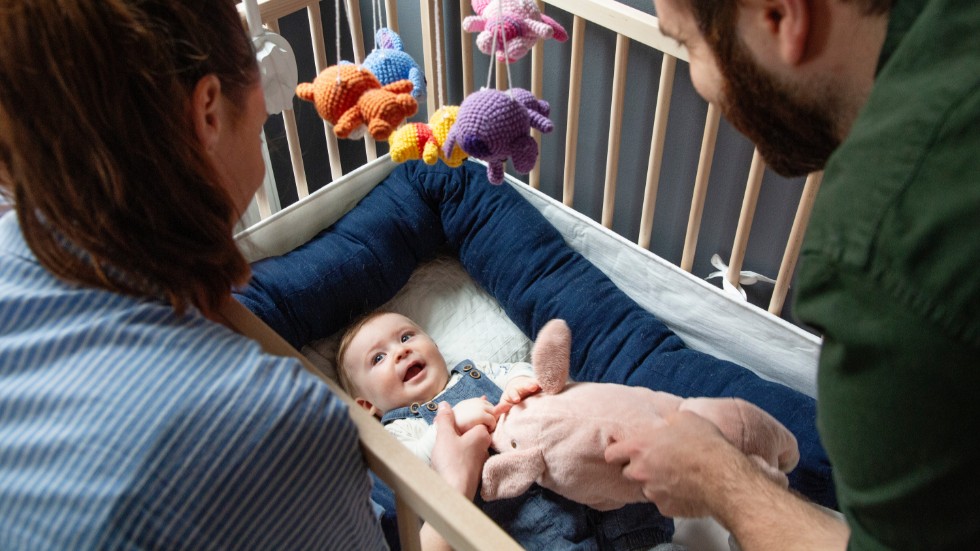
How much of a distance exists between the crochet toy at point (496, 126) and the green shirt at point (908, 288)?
0.50 m

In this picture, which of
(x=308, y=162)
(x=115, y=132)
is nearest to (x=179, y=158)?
(x=115, y=132)

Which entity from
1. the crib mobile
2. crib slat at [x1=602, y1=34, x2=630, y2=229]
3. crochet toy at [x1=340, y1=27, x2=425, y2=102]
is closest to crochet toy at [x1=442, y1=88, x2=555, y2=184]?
the crib mobile

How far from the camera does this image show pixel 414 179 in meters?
1.76

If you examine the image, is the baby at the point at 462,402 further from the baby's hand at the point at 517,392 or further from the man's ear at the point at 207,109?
the man's ear at the point at 207,109

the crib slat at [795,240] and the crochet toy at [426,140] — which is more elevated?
the crochet toy at [426,140]

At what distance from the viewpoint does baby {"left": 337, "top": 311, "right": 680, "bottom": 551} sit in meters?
1.20

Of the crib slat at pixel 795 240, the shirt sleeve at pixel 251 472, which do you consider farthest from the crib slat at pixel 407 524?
the crib slat at pixel 795 240

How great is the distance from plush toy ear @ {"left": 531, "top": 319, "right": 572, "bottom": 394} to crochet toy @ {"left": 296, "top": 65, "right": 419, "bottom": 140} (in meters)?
0.36

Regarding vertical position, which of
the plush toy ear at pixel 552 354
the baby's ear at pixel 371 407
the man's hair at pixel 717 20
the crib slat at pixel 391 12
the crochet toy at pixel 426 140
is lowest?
the baby's ear at pixel 371 407

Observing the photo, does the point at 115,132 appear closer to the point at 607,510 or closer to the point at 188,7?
the point at 188,7

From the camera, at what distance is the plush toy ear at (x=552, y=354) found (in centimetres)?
115

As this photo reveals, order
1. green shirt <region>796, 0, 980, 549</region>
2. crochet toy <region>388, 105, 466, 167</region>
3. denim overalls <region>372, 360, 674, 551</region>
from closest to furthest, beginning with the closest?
green shirt <region>796, 0, 980, 549</region> → crochet toy <region>388, 105, 466, 167</region> → denim overalls <region>372, 360, 674, 551</region>

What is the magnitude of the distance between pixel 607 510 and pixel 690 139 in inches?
30.3

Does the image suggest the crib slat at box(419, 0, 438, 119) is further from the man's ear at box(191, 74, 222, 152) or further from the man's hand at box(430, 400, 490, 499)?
the man's ear at box(191, 74, 222, 152)
